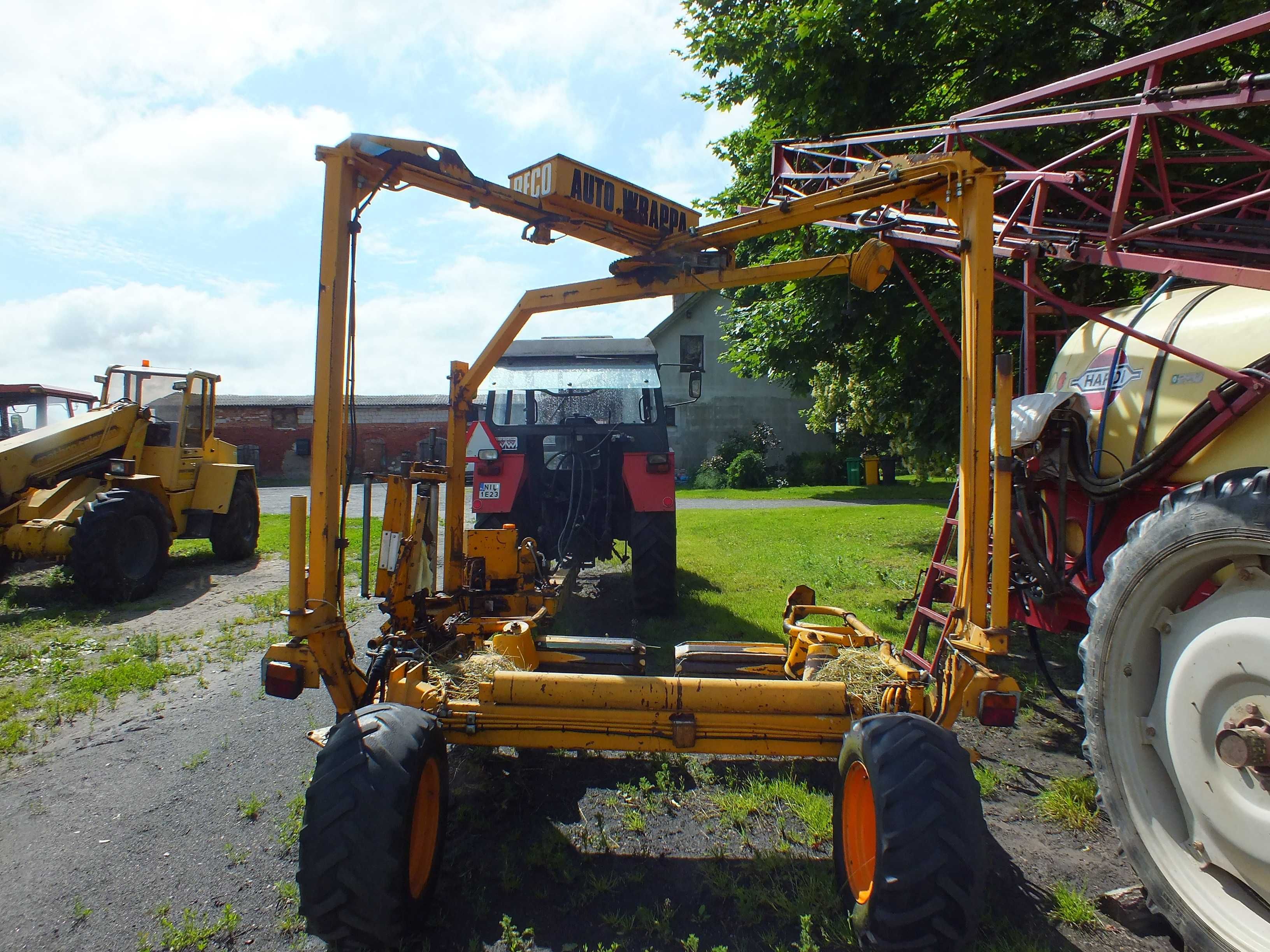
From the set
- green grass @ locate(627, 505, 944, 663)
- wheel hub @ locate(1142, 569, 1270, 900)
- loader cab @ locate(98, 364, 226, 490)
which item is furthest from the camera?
loader cab @ locate(98, 364, 226, 490)

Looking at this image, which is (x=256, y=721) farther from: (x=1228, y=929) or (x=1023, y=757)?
(x=1228, y=929)

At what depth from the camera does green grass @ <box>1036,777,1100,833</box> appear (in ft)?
11.1

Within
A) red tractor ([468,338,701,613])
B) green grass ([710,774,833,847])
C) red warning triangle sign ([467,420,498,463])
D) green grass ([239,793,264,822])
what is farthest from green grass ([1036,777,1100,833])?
red warning triangle sign ([467,420,498,463])

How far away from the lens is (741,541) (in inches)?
468

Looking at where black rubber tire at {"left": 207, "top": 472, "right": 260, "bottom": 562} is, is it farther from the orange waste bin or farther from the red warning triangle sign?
the orange waste bin

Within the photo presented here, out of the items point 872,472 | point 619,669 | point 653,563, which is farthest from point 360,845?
point 872,472

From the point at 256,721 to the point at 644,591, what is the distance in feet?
10.5

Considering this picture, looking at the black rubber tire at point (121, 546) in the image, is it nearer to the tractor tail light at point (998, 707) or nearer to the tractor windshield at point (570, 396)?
the tractor windshield at point (570, 396)

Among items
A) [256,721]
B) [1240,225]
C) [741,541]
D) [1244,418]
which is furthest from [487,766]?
[741,541]

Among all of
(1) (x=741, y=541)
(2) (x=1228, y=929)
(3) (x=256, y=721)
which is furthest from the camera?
(1) (x=741, y=541)

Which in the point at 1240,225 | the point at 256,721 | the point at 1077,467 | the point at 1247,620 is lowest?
the point at 256,721

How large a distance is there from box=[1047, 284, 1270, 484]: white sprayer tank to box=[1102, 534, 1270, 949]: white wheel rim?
2.49 ft

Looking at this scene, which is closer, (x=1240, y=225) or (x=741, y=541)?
(x=1240, y=225)

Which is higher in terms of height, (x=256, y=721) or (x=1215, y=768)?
(x=1215, y=768)
